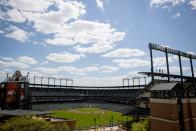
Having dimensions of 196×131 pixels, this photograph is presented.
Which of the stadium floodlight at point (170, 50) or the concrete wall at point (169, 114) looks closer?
the concrete wall at point (169, 114)

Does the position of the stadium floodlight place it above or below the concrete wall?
above

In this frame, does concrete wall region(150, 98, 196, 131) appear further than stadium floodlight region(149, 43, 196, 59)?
No

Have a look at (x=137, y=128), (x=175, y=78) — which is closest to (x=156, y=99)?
(x=137, y=128)

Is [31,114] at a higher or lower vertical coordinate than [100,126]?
higher

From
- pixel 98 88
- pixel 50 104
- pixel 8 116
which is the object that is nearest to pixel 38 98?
pixel 50 104

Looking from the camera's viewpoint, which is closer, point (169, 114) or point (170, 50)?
point (169, 114)

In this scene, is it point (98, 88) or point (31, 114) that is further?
point (98, 88)

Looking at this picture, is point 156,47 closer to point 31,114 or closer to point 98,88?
point 31,114

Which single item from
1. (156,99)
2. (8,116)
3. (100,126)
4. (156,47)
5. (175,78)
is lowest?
(100,126)

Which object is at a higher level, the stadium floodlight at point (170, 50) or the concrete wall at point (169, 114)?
the stadium floodlight at point (170, 50)

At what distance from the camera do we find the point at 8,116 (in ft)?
167

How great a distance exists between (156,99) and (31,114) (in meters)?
25.4

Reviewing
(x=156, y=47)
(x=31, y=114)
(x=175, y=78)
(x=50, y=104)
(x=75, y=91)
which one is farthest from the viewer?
(x=75, y=91)

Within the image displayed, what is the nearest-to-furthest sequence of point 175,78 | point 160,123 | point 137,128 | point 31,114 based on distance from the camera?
point 160,123, point 137,128, point 31,114, point 175,78
